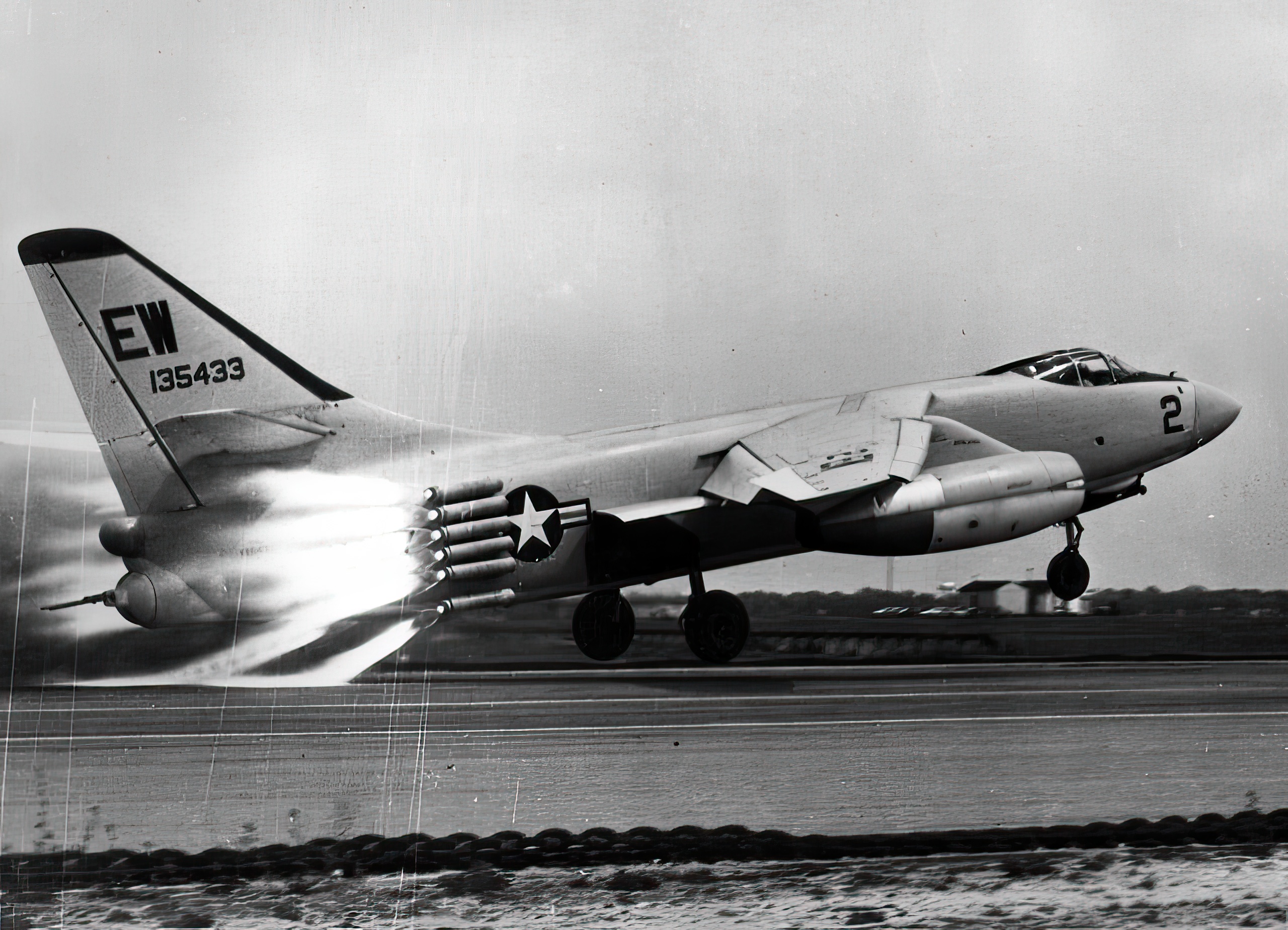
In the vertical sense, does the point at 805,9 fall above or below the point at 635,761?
above

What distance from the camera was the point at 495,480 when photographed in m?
5.70

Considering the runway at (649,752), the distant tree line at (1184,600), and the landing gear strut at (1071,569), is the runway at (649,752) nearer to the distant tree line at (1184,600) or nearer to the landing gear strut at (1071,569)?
the distant tree line at (1184,600)

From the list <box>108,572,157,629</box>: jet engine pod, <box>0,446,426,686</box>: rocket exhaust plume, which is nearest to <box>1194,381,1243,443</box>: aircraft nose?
<box>0,446,426,686</box>: rocket exhaust plume

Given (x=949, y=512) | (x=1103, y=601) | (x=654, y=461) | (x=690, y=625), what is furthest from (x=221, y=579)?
(x=1103, y=601)

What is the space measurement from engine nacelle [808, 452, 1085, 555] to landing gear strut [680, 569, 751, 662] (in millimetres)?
542

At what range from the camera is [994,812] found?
5.88 metres

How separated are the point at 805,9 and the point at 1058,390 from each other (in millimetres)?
2345

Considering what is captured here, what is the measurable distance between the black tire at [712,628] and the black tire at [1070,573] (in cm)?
159

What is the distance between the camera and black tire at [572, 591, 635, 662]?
230 inches

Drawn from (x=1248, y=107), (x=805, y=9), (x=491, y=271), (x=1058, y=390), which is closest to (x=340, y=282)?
(x=491, y=271)

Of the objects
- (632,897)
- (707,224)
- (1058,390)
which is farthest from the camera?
(1058,390)

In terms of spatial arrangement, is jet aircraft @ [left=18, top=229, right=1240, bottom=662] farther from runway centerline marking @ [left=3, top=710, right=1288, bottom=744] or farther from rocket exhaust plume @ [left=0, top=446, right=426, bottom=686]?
runway centerline marking @ [left=3, top=710, right=1288, bottom=744]

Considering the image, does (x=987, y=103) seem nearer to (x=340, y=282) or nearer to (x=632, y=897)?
(x=340, y=282)

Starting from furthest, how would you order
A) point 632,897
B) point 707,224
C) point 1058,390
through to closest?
point 1058,390 → point 707,224 → point 632,897
